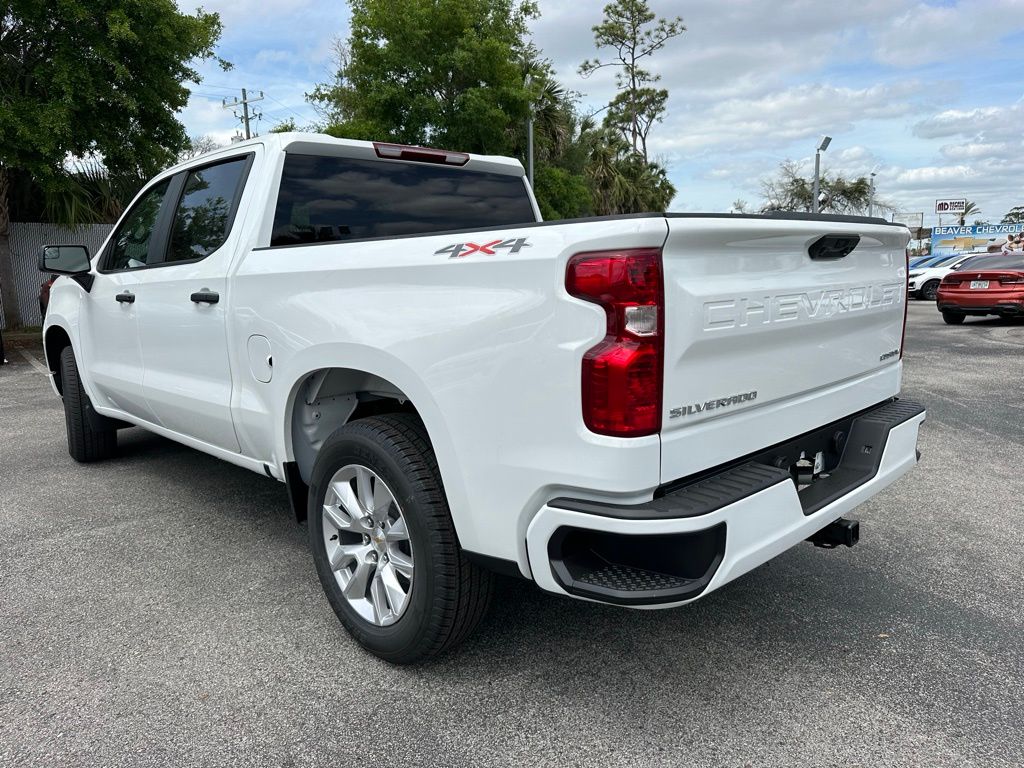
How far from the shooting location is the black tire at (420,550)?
237cm

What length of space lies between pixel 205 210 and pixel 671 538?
9.54 ft

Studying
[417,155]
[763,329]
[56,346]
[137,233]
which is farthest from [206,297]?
[56,346]

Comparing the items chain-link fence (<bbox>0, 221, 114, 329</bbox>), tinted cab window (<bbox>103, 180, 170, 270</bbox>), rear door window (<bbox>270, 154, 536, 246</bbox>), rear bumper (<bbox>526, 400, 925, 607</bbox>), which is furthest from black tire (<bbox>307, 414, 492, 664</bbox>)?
chain-link fence (<bbox>0, 221, 114, 329</bbox>)

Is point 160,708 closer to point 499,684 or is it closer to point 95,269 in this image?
point 499,684

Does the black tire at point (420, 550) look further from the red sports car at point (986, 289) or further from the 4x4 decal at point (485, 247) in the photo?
the red sports car at point (986, 289)

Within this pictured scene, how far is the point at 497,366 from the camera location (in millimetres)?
2133

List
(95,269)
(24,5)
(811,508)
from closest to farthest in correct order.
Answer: (811,508), (95,269), (24,5)

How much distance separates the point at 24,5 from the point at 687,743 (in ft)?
46.8

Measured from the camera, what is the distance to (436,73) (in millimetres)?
19922

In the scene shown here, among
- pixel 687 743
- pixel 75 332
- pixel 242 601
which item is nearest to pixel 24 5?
pixel 75 332

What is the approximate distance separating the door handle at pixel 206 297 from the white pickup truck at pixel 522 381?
17 mm

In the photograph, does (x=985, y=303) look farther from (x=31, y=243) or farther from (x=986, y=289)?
(x=31, y=243)

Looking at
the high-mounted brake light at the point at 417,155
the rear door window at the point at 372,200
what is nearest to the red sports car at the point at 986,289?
the rear door window at the point at 372,200

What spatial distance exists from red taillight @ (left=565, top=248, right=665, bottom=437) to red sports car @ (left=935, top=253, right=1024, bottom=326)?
14784 millimetres
